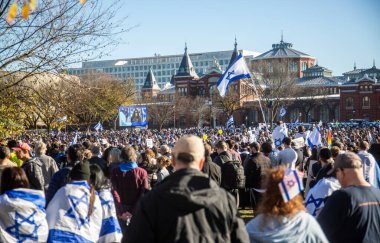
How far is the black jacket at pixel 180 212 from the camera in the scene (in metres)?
3.36

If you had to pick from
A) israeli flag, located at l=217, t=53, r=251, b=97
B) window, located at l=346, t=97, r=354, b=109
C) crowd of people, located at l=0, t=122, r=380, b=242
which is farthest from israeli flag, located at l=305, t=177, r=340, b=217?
window, located at l=346, t=97, r=354, b=109

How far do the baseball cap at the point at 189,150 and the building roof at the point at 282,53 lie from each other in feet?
324

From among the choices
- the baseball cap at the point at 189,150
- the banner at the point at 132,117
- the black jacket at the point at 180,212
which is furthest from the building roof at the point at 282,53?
the black jacket at the point at 180,212

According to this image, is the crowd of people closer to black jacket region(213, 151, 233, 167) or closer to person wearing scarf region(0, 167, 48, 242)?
person wearing scarf region(0, 167, 48, 242)

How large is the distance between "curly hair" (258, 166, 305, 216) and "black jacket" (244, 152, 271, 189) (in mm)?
6809

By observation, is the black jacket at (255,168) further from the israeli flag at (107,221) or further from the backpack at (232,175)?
the israeli flag at (107,221)

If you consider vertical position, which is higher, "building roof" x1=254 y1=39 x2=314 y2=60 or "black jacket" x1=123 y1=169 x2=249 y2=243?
"building roof" x1=254 y1=39 x2=314 y2=60

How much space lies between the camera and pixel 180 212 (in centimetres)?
338

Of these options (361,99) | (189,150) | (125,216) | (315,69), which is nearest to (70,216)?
(125,216)

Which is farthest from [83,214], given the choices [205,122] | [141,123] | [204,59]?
[204,59]

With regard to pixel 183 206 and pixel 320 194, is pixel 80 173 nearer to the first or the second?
pixel 183 206

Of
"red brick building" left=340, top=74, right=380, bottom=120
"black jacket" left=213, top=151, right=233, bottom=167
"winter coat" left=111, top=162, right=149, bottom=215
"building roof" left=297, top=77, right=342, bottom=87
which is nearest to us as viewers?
"winter coat" left=111, top=162, right=149, bottom=215

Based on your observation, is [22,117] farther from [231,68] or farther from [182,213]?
[182,213]

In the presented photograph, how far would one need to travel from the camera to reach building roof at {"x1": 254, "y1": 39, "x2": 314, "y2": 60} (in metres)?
103
